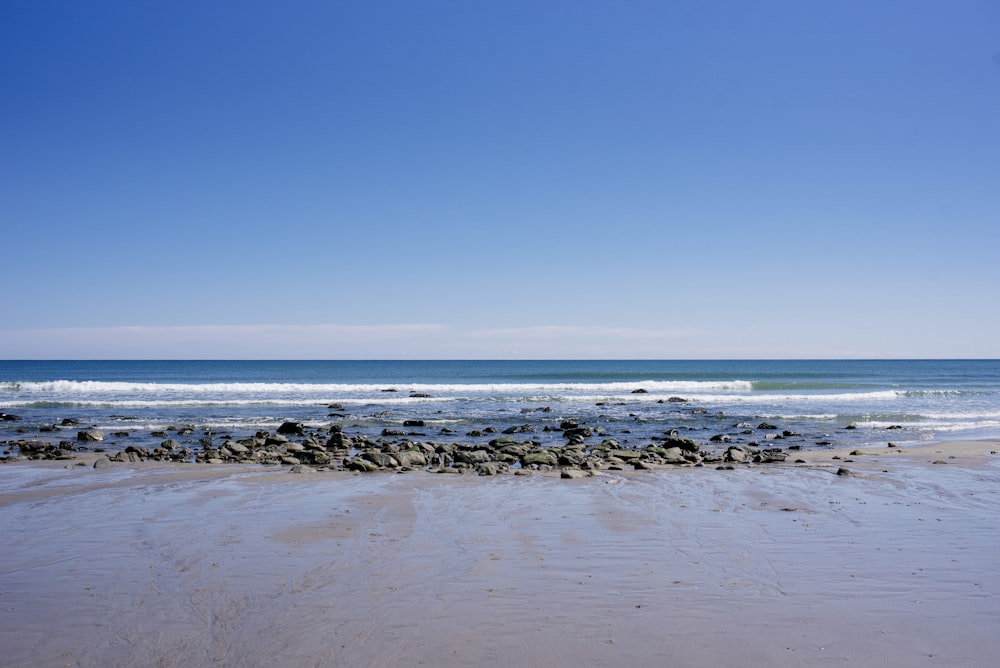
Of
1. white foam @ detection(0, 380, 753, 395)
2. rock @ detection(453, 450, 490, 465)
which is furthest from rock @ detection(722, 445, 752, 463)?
white foam @ detection(0, 380, 753, 395)

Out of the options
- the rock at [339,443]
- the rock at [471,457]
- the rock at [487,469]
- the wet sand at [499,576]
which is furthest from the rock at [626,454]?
the rock at [339,443]

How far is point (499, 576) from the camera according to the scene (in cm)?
636

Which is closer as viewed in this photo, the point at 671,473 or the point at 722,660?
the point at 722,660

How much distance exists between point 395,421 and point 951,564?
1987cm

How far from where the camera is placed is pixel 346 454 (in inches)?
623

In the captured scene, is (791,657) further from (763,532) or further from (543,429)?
(543,429)

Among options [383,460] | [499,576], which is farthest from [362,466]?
[499,576]

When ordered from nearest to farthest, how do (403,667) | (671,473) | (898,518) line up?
(403,667), (898,518), (671,473)

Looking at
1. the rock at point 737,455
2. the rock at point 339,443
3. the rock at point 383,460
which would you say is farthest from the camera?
the rock at point 339,443

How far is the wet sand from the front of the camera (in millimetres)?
4801

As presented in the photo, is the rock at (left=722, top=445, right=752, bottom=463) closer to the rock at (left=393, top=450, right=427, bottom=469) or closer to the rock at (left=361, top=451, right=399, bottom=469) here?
the rock at (left=393, top=450, right=427, bottom=469)

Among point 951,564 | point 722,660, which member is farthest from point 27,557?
point 951,564

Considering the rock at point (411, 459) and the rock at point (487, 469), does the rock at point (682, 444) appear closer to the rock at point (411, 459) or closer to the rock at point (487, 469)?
the rock at point (487, 469)

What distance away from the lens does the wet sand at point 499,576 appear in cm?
480
